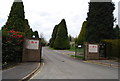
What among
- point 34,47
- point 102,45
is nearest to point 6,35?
point 34,47

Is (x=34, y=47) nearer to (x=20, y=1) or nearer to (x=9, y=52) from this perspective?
(x=9, y=52)

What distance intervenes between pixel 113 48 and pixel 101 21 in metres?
7.29

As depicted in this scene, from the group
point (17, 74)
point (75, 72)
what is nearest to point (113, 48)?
point (75, 72)

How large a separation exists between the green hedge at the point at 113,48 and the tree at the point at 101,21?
4.70 m

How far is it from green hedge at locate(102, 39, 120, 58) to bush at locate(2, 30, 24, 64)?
12.5 m

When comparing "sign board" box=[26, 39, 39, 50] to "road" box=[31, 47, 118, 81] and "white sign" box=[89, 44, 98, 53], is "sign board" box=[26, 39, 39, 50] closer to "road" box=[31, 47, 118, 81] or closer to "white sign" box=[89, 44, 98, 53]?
"road" box=[31, 47, 118, 81]

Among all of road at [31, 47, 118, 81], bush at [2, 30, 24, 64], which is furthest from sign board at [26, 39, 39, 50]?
road at [31, 47, 118, 81]

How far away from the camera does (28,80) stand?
7.10 m

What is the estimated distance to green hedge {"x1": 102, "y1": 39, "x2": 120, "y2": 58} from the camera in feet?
60.4

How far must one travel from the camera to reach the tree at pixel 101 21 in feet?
81.5

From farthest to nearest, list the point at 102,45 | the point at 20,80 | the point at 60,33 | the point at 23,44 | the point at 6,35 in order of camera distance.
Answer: the point at 60,33, the point at 102,45, the point at 23,44, the point at 6,35, the point at 20,80

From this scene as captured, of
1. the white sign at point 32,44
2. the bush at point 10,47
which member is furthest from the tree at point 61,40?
the bush at point 10,47

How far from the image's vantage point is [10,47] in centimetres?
1299

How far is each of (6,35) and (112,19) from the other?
19.8m
